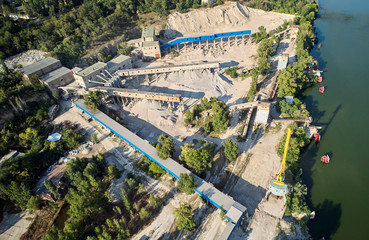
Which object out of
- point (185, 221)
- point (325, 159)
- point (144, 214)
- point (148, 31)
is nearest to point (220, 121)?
point (325, 159)

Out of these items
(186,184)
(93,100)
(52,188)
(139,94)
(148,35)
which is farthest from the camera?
(148,35)

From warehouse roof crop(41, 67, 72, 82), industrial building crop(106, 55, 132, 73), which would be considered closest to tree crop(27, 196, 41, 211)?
warehouse roof crop(41, 67, 72, 82)

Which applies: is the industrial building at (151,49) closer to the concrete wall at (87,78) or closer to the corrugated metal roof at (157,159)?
the concrete wall at (87,78)

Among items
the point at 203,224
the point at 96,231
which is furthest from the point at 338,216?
the point at 96,231

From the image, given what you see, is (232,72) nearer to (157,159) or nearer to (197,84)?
(197,84)

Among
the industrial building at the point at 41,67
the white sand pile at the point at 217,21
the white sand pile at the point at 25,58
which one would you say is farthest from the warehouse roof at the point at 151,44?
the white sand pile at the point at 25,58
